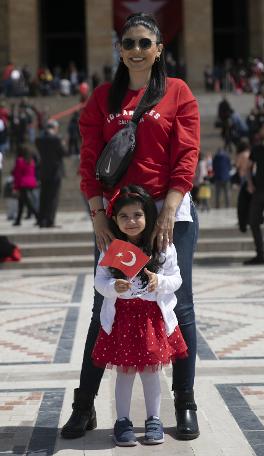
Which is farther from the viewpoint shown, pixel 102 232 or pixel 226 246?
pixel 226 246

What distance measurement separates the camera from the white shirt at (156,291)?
5.15 meters

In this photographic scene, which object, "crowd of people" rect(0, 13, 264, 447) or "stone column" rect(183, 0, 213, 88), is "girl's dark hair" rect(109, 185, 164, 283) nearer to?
"crowd of people" rect(0, 13, 264, 447)

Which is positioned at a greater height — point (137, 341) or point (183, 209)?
point (183, 209)

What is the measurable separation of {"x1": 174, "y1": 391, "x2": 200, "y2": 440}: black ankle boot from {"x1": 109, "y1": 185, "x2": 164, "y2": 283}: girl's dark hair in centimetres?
67

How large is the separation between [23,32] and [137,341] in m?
38.0

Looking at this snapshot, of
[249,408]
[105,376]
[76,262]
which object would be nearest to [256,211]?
[76,262]

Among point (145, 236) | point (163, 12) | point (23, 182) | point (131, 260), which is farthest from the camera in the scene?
point (163, 12)

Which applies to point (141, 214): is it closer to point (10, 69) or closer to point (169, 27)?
point (10, 69)

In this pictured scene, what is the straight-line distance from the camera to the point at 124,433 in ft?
17.1

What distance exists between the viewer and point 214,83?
130 ft

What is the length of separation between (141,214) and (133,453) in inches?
44.2

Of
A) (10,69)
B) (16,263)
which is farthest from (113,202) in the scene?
(10,69)

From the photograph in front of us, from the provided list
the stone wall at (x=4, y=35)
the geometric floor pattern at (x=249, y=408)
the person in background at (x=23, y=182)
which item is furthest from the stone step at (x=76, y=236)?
the stone wall at (x=4, y=35)

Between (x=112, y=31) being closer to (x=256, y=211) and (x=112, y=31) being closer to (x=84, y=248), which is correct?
(x=84, y=248)
